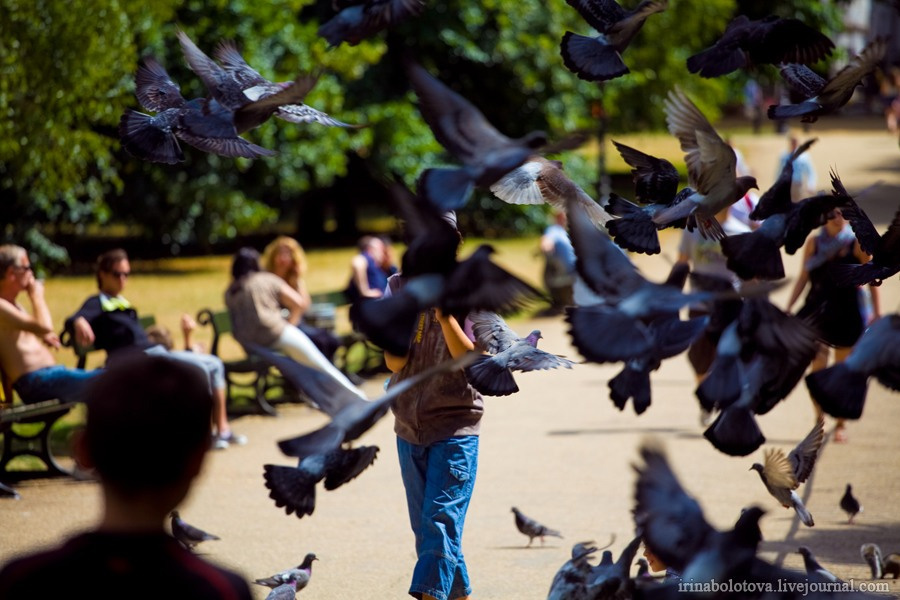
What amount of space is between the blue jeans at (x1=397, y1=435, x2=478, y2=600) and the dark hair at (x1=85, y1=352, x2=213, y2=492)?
2.52 metres

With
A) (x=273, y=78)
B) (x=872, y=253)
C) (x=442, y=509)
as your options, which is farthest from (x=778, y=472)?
(x=273, y=78)

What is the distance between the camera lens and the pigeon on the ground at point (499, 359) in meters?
4.34

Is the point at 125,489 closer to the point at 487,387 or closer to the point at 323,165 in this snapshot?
the point at 487,387

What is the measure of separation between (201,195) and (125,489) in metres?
18.2

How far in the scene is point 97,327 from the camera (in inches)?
332

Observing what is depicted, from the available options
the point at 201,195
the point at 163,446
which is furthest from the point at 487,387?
the point at 201,195

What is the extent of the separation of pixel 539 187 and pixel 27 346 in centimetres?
503

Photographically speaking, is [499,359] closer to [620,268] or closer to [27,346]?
[620,268]

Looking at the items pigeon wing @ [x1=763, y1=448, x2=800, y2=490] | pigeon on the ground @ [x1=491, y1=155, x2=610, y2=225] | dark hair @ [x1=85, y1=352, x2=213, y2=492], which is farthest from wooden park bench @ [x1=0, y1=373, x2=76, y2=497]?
dark hair @ [x1=85, y1=352, x2=213, y2=492]

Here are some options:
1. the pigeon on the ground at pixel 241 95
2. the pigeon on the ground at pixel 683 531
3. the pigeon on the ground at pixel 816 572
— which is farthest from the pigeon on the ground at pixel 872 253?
the pigeon on the ground at pixel 241 95

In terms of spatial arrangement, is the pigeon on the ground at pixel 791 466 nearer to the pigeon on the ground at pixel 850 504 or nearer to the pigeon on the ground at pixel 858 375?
the pigeon on the ground at pixel 858 375

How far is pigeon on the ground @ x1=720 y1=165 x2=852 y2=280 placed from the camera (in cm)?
373

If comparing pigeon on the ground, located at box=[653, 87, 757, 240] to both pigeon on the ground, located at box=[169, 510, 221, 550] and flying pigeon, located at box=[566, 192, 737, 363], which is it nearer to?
flying pigeon, located at box=[566, 192, 737, 363]

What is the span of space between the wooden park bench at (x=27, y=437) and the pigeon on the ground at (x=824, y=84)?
5.47 metres
